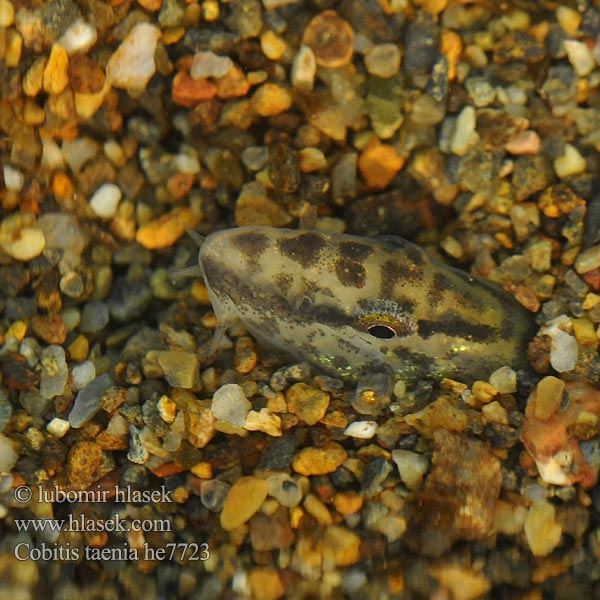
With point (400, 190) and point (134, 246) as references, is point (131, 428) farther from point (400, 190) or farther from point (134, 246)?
point (400, 190)

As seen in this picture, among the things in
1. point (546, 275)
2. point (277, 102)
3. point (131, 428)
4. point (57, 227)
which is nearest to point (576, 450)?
point (546, 275)

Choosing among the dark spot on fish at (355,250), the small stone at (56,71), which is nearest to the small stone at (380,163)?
the dark spot on fish at (355,250)

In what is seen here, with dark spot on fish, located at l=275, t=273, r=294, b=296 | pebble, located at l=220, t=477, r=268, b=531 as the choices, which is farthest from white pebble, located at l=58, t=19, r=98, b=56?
pebble, located at l=220, t=477, r=268, b=531

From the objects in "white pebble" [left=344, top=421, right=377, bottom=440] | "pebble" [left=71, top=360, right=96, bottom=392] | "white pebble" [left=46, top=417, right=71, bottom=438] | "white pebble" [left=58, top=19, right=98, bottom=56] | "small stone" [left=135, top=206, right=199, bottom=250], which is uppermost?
"white pebble" [left=58, top=19, right=98, bottom=56]

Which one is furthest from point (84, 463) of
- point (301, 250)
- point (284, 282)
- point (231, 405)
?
point (301, 250)

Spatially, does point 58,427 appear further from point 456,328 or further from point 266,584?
point 456,328

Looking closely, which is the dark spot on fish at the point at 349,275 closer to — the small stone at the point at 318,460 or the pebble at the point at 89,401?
the small stone at the point at 318,460

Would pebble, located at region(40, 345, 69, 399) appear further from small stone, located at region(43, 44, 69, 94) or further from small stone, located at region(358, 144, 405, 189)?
small stone, located at region(358, 144, 405, 189)
